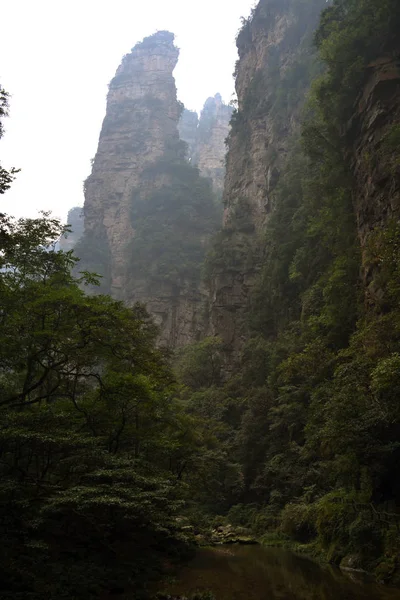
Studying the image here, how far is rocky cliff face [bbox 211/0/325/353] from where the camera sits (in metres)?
35.2

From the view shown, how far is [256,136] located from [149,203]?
1849 cm

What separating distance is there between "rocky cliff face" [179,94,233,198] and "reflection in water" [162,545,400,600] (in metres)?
66.3

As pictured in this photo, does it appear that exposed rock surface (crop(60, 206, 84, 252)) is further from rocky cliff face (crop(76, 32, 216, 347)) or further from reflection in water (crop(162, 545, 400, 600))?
reflection in water (crop(162, 545, 400, 600))

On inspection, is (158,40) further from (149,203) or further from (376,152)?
(376,152)

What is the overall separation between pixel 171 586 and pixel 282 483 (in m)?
11.6

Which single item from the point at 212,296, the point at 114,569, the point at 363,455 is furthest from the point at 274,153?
the point at 114,569

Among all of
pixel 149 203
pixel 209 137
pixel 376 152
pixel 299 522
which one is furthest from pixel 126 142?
pixel 299 522

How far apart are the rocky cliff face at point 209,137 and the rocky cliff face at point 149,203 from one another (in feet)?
45.9

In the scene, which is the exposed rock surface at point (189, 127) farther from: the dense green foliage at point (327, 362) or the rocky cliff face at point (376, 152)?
the rocky cliff face at point (376, 152)

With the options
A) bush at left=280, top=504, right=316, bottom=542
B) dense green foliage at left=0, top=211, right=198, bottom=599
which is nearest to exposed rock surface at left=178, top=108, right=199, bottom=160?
dense green foliage at left=0, top=211, right=198, bottom=599

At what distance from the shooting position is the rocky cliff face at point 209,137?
252ft

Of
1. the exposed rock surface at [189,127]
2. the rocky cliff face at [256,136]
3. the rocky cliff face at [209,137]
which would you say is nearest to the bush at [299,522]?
the rocky cliff face at [256,136]

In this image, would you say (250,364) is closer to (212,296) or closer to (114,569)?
(212,296)

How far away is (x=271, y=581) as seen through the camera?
973 cm
